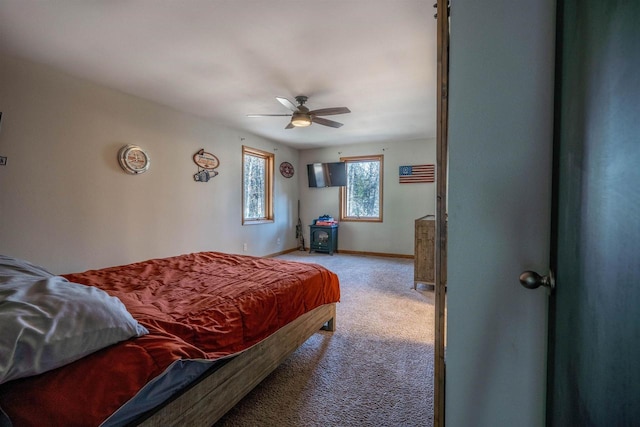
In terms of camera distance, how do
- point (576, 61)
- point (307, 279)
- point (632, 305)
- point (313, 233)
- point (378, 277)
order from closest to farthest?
point (632, 305), point (576, 61), point (307, 279), point (378, 277), point (313, 233)

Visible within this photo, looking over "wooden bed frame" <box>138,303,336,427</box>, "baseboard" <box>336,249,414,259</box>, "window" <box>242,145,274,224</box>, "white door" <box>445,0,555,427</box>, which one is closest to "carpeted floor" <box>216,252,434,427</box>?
"wooden bed frame" <box>138,303,336,427</box>

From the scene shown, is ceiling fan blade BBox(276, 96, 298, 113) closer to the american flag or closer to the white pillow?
the white pillow

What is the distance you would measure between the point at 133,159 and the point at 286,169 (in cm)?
334

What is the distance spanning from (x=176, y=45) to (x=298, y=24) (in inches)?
41.6

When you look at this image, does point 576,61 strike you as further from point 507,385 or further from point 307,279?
point 307,279

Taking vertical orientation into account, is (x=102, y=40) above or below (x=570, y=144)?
above

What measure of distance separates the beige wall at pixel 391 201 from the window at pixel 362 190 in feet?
0.39

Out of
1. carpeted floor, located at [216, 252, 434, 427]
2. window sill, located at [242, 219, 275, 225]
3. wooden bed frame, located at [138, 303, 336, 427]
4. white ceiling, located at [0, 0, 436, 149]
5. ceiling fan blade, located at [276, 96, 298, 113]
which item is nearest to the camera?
wooden bed frame, located at [138, 303, 336, 427]

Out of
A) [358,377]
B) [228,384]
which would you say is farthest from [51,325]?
[358,377]

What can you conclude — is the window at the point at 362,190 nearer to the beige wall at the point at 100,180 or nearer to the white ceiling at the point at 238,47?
the beige wall at the point at 100,180

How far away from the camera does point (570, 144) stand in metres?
0.72

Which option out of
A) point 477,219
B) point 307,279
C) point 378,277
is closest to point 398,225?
point 378,277

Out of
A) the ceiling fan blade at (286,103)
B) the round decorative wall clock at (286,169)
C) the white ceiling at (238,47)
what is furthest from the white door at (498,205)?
the round decorative wall clock at (286,169)

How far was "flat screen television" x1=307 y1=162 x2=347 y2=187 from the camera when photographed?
6.29m
